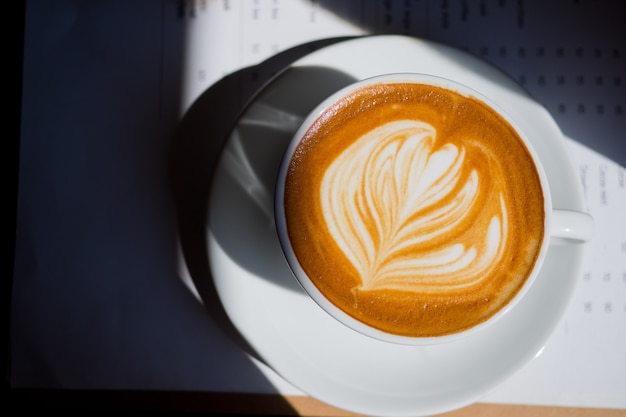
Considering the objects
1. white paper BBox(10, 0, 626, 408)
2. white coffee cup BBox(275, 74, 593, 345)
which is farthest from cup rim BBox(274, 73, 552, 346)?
white paper BBox(10, 0, 626, 408)

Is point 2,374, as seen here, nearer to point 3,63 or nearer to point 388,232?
point 3,63

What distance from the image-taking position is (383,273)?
0.52m

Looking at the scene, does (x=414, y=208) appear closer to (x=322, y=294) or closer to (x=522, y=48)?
(x=322, y=294)

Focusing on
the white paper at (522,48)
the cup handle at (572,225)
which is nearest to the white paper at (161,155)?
the white paper at (522,48)

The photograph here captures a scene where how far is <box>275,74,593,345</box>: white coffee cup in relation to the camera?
0.50m

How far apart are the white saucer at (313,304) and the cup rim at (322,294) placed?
72 millimetres

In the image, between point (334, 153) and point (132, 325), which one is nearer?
point (334, 153)

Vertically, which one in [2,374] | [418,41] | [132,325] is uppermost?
[418,41]

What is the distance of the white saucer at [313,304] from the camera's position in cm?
57

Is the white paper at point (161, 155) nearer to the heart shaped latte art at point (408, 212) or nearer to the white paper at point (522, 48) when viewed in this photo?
the white paper at point (522, 48)

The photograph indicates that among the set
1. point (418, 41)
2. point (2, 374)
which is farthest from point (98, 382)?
point (418, 41)

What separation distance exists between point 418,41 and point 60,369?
62 cm

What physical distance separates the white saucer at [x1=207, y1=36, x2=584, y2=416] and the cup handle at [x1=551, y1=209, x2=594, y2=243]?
0.06 metres

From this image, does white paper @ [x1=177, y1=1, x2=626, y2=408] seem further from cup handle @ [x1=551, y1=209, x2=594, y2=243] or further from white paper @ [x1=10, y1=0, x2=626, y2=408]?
cup handle @ [x1=551, y1=209, x2=594, y2=243]
